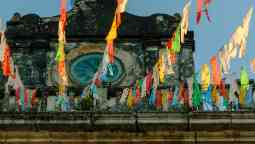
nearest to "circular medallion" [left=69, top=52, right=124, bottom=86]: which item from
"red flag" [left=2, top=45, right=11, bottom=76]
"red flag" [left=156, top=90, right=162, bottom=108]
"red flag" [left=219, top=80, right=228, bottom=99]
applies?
"red flag" [left=156, top=90, right=162, bottom=108]

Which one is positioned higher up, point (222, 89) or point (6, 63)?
point (6, 63)

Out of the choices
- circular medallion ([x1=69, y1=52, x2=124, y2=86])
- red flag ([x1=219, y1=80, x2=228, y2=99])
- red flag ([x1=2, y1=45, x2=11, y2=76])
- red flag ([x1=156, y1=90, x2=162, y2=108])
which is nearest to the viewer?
red flag ([x1=219, y1=80, x2=228, y2=99])

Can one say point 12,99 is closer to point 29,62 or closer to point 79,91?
point 79,91

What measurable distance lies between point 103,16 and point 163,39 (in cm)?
265

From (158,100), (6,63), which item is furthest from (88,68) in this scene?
(158,100)

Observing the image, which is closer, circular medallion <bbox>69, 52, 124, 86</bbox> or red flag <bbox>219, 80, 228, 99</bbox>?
red flag <bbox>219, 80, 228, 99</bbox>

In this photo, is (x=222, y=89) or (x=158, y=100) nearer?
(x=222, y=89)

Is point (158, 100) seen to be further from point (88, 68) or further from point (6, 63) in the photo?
point (88, 68)

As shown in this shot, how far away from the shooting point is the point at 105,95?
2998 centimetres

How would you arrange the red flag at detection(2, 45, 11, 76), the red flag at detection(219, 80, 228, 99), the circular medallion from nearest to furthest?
the red flag at detection(219, 80, 228, 99) < the red flag at detection(2, 45, 11, 76) < the circular medallion

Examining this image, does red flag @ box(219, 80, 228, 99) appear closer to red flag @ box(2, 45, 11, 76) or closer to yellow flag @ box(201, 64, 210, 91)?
yellow flag @ box(201, 64, 210, 91)

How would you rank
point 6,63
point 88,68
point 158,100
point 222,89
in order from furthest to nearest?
point 88,68 → point 6,63 → point 158,100 → point 222,89

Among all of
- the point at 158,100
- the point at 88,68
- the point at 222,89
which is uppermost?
the point at 88,68

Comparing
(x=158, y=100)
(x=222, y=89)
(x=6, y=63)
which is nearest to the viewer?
(x=222, y=89)
